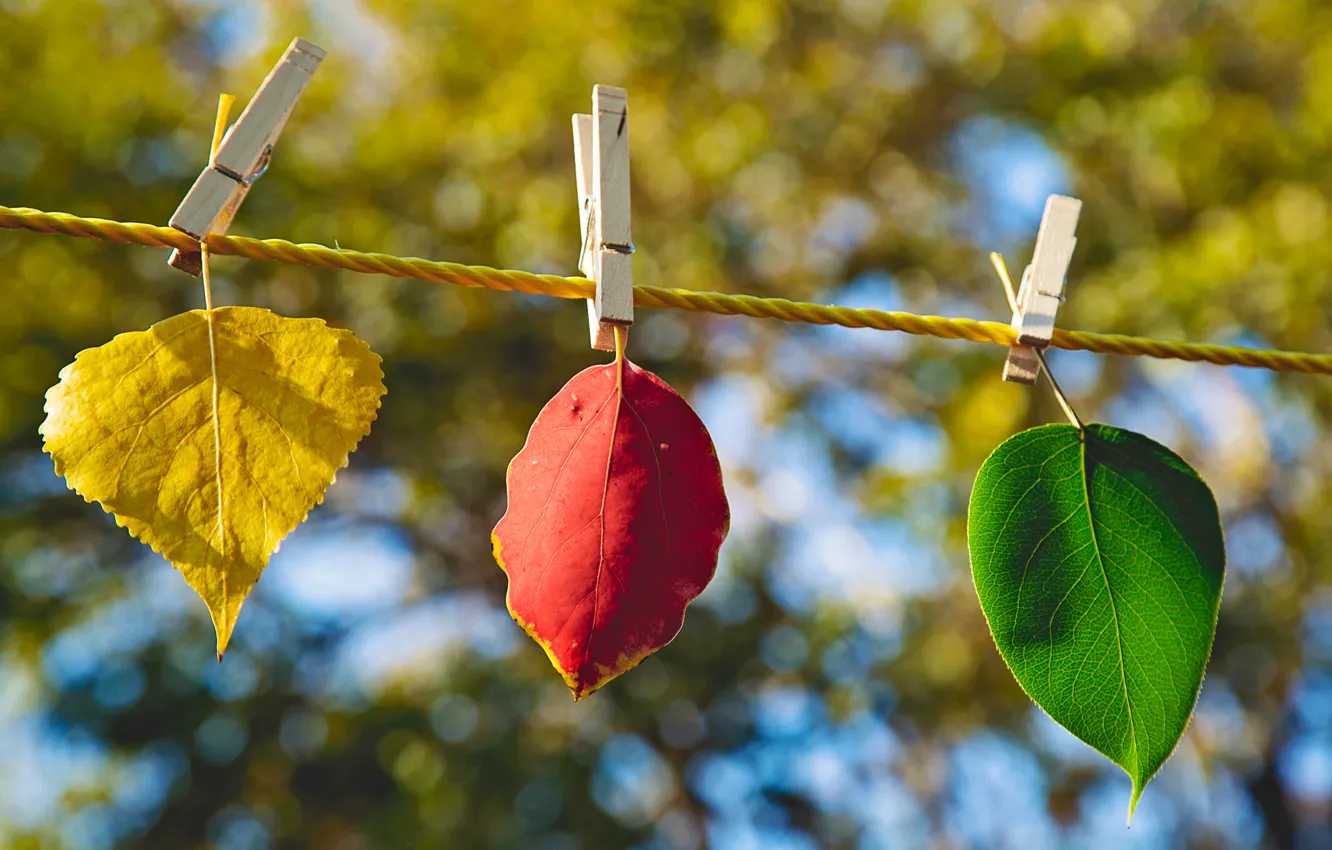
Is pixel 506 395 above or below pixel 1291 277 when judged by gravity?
below

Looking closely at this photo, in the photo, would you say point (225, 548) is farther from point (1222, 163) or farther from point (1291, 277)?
point (1222, 163)

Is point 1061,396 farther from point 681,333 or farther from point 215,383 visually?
point 681,333

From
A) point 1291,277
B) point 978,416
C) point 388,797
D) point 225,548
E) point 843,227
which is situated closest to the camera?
point 225,548

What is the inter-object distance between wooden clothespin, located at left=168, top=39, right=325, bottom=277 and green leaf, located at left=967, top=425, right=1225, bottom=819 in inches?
14.0

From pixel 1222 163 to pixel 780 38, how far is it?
1.47 meters

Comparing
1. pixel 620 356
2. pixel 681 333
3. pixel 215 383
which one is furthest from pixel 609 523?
pixel 681 333

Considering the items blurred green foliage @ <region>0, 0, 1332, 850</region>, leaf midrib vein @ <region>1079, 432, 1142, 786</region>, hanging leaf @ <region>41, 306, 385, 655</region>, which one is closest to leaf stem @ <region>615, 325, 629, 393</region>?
hanging leaf @ <region>41, 306, 385, 655</region>

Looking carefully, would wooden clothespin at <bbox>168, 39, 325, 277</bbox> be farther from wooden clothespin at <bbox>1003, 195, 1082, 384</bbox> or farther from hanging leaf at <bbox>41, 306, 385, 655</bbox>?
wooden clothespin at <bbox>1003, 195, 1082, 384</bbox>

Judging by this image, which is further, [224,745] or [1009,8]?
[1009,8]

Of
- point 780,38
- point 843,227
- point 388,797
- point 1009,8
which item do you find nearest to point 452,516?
point 388,797

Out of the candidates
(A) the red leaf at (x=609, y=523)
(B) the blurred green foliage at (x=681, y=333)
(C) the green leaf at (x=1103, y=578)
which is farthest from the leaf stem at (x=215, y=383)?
(B) the blurred green foliage at (x=681, y=333)

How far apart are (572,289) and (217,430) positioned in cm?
16

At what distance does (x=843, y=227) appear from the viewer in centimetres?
361

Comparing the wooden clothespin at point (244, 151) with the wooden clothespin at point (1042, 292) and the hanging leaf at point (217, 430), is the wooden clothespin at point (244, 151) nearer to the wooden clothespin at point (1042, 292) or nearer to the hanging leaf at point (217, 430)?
the hanging leaf at point (217, 430)
